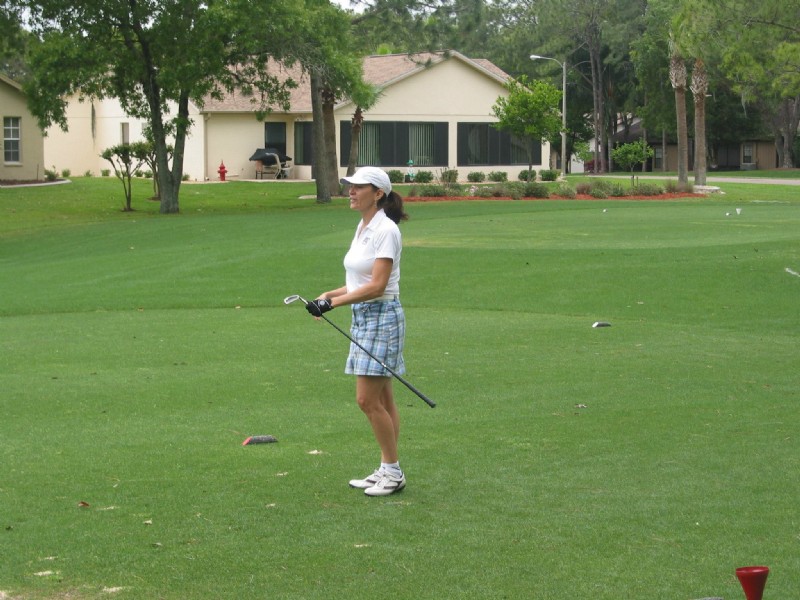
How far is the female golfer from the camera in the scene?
22.4 feet

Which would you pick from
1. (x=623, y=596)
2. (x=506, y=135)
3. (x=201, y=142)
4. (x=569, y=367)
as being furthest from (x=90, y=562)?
(x=506, y=135)

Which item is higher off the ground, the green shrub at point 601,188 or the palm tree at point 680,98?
the palm tree at point 680,98

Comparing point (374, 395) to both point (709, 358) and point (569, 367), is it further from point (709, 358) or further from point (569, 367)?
point (709, 358)

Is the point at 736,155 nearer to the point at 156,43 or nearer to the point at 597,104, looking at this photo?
the point at 597,104

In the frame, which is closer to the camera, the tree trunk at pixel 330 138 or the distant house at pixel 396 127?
the tree trunk at pixel 330 138

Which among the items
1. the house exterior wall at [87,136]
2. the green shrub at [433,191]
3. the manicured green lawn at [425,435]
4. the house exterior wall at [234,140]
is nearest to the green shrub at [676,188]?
the green shrub at [433,191]

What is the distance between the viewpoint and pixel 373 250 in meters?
6.86

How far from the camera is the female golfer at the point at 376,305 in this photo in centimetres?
682

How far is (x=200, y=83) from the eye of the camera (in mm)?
32750

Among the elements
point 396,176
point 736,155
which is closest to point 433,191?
point 396,176

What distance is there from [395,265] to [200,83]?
2706cm

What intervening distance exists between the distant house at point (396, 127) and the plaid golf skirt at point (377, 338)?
151ft

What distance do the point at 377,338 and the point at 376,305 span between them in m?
0.20

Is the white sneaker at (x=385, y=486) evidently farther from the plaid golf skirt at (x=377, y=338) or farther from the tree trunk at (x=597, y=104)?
the tree trunk at (x=597, y=104)
